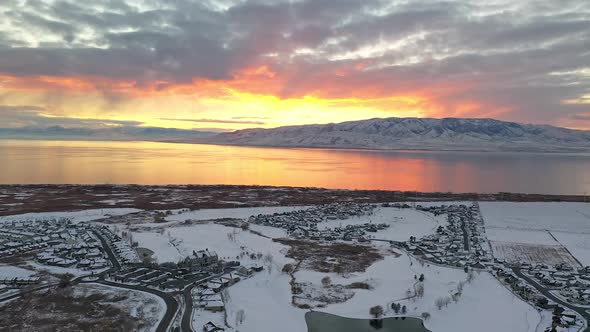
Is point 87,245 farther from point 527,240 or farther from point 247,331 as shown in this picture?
point 527,240

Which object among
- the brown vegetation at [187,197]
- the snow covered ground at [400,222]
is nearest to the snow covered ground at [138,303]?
the snow covered ground at [400,222]

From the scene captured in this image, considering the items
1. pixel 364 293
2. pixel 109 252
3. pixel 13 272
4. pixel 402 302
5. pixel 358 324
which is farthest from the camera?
pixel 109 252

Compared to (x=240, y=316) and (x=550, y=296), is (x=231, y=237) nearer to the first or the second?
(x=240, y=316)

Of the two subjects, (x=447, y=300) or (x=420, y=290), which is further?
(x=420, y=290)

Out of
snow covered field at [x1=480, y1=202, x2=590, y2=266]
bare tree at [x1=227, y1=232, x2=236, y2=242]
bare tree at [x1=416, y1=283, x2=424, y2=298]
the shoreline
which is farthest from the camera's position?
the shoreline

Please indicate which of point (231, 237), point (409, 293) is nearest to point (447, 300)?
point (409, 293)

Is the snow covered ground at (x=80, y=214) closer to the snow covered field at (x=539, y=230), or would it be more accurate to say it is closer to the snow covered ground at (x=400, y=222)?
the snow covered ground at (x=400, y=222)

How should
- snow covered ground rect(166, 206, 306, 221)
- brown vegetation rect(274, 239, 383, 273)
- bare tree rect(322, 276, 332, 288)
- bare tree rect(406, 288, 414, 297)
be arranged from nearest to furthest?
bare tree rect(406, 288, 414, 297)
bare tree rect(322, 276, 332, 288)
brown vegetation rect(274, 239, 383, 273)
snow covered ground rect(166, 206, 306, 221)

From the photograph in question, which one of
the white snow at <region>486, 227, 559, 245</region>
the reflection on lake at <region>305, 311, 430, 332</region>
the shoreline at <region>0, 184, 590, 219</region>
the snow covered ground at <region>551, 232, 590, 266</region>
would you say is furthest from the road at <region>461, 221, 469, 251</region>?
the shoreline at <region>0, 184, 590, 219</region>

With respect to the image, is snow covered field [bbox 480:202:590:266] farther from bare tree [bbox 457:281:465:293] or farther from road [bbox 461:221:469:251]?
bare tree [bbox 457:281:465:293]
